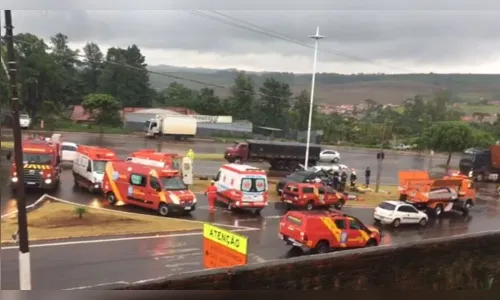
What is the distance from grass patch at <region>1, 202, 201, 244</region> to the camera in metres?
7.39

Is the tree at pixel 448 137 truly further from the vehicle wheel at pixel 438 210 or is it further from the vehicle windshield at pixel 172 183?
the vehicle windshield at pixel 172 183

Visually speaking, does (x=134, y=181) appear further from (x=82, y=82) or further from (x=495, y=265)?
(x=495, y=265)

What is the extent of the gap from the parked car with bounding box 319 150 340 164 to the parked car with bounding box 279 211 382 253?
947 centimetres

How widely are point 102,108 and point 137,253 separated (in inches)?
92.3

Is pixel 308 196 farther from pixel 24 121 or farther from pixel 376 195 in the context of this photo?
pixel 24 121

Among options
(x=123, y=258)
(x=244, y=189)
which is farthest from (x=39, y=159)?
(x=244, y=189)

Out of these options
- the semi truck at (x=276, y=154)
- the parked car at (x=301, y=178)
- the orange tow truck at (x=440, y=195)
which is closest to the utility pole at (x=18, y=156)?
the parked car at (x=301, y=178)

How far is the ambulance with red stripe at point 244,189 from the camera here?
10.9 m

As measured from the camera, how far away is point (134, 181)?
1038cm

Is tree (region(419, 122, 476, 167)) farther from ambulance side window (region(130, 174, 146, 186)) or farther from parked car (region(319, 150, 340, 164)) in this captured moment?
ambulance side window (region(130, 174, 146, 186))

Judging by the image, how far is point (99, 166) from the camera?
432 inches

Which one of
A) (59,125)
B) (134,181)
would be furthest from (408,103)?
(59,125)

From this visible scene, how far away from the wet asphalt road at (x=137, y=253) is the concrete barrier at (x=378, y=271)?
0.74 m

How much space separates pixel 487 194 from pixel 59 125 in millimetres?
13252
